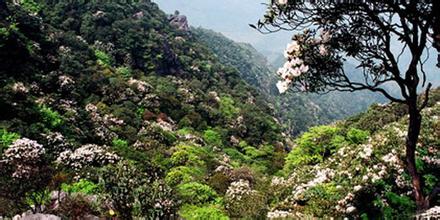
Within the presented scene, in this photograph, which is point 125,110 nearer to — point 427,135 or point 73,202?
point 73,202

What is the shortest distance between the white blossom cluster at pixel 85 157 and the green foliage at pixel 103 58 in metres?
30.9

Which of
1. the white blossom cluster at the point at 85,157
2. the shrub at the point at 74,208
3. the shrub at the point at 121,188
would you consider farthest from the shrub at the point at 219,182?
the shrub at the point at 121,188

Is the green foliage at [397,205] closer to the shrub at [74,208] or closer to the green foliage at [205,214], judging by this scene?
the green foliage at [205,214]

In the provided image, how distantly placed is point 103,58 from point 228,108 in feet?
60.0

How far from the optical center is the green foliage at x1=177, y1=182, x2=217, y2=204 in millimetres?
23609

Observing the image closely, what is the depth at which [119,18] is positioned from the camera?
247 feet

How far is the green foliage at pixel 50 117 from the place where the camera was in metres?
32.2

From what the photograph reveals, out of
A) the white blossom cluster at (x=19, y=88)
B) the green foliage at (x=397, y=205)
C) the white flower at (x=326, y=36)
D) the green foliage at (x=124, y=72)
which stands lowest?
the green foliage at (x=397, y=205)

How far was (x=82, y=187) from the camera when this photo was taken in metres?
23.9

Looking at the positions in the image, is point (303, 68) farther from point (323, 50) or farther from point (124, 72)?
point (124, 72)

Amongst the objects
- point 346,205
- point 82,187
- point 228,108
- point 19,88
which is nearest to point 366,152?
point 346,205

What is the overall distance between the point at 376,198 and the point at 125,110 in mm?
33813

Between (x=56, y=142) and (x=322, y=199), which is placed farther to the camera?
(x=56, y=142)

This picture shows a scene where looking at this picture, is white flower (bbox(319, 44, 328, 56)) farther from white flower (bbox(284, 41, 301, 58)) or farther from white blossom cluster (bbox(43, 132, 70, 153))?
white blossom cluster (bbox(43, 132, 70, 153))
